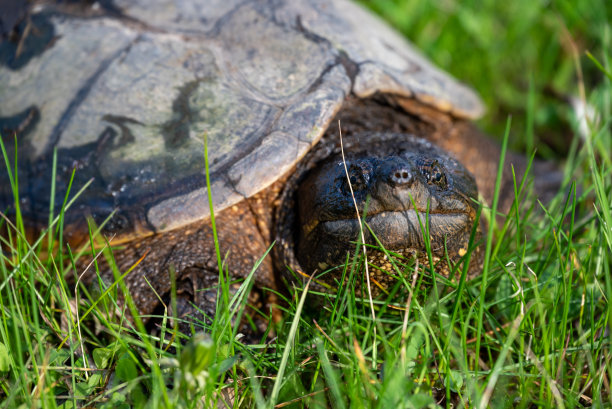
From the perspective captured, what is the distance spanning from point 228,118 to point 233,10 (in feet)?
2.34

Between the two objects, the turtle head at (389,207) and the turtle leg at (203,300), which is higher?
the turtle head at (389,207)

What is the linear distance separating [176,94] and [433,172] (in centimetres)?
114

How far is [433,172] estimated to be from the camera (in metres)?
1.81

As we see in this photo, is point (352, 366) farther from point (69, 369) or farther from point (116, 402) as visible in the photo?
point (69, 369)

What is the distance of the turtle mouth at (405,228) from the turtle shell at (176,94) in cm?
42

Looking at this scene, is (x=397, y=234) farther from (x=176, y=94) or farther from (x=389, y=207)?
(x=176, y=94)

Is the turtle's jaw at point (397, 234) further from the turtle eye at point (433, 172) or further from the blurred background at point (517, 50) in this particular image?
the blurred background at point (517, 50)

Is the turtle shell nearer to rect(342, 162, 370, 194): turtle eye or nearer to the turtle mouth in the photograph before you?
rect(342, 162, 370, 194): turtle eye

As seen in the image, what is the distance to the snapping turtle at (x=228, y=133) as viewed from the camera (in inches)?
73.0

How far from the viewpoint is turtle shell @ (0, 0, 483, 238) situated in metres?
2.08

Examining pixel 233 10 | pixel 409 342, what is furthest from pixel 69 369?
pixel 233 10

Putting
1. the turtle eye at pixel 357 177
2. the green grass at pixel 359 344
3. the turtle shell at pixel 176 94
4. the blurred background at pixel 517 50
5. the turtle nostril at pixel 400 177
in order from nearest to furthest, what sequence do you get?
the green grass at pixel 359 344 → the turtle nostril at pixel 400 177 → the turtle eye at pixel 357 177 → the turtle shell at pixel 176 94 → the blurred background at pixel 517 50

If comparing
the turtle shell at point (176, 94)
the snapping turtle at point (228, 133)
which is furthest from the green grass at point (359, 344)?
the turtle shell at point (176, 94)

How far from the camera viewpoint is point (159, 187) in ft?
6.85
